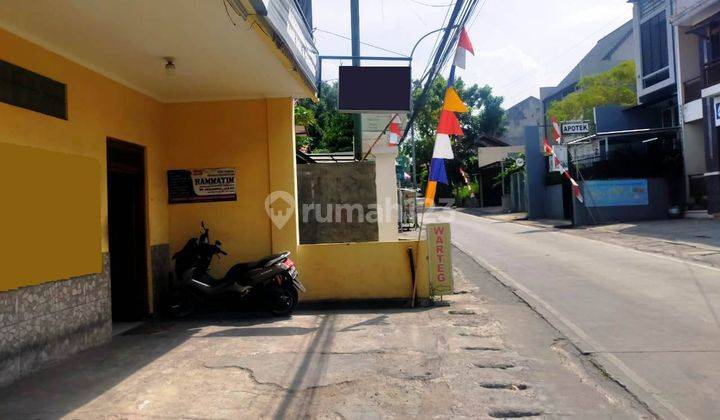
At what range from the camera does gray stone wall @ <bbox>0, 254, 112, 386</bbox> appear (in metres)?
5.21

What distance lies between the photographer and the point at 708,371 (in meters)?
5.26

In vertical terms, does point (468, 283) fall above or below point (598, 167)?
below

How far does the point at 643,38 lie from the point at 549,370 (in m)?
28.4

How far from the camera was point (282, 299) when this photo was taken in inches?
319

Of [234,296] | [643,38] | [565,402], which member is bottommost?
[565,402]

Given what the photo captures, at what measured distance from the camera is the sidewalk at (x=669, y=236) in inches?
528

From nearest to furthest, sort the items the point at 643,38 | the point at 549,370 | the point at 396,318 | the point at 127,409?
the point at 127,409
the point at 549,370
the point at 396,318
the point at 643,38

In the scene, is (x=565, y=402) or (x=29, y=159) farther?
(x=29, y=159)

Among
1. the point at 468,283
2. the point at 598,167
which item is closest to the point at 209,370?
the point at 468,283

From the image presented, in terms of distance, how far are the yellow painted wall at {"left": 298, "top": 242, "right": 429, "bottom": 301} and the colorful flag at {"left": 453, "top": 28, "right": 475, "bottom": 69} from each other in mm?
2805

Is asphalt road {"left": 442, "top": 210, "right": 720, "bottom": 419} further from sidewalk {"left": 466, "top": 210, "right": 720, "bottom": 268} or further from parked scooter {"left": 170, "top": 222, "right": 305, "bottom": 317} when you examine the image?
parked scooter {"left": 170, "top": 222, "right": 305, "bottom": 317}

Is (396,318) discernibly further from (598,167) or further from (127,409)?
(598,167)

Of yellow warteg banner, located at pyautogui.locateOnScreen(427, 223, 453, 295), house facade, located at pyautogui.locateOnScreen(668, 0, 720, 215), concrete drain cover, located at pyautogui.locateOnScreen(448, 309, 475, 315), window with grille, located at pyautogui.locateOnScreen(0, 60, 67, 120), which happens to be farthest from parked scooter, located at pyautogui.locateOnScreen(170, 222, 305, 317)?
house facade, located at pyautogui.locateOnScreen(668, 0, 720, 215)

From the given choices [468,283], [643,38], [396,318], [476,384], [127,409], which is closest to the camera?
[127,409]
